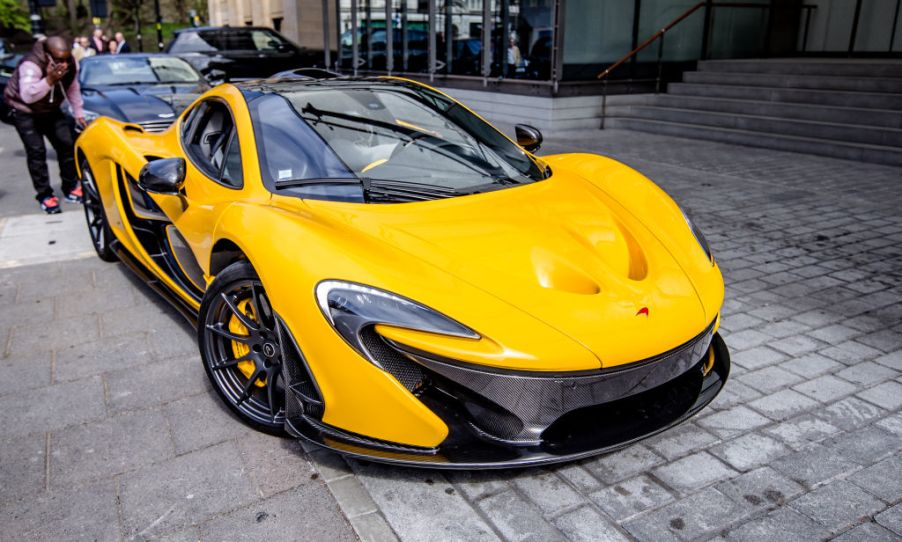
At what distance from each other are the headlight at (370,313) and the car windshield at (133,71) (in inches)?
337

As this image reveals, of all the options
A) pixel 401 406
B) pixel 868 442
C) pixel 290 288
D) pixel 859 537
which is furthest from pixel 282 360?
pixel 868 442

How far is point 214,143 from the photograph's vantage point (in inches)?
152

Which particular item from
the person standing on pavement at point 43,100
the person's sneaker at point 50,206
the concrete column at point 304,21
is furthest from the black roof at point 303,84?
the concrete column at point 304,21

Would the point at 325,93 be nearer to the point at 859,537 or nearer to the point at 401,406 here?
the point at 401,406

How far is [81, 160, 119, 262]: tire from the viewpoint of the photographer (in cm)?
532

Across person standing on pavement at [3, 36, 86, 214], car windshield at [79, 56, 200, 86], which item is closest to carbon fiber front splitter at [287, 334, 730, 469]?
person standing on pavement at [3, 36, 86, 214]

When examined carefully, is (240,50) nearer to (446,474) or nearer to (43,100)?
(43,100)

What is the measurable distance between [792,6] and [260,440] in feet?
49.0

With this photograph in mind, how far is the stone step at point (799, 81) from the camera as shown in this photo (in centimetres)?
1034

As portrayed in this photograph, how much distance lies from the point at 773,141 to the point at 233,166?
9255 millimetres

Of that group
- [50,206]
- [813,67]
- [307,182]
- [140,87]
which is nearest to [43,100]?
[50,206]

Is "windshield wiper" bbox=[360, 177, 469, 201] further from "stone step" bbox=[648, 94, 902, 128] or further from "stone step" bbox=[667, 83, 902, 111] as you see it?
"stone step" bbox=[667, 83, 902, 111]

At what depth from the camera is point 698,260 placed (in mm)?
3154

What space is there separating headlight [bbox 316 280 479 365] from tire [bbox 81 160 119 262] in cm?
342
